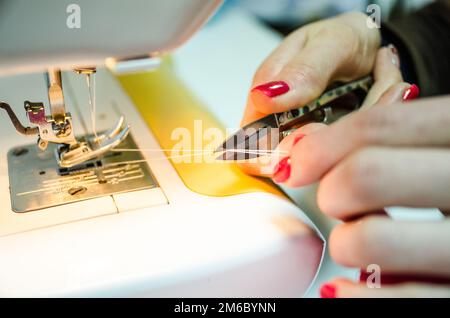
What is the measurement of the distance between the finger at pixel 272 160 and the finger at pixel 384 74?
198 mm

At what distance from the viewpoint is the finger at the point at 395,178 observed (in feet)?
1.47

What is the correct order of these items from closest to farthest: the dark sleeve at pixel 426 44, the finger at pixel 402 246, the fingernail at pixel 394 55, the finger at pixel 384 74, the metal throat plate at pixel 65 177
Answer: the finger at pixel 402 246 → the metal throat plate at pixel 65 177 → the finger at pixel 384 74 → the fingernail at pixel 394 55 → the dark sleeve at pixel 426 44

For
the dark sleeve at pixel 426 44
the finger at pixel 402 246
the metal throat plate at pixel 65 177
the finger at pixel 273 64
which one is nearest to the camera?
the finger at pixel 402 246

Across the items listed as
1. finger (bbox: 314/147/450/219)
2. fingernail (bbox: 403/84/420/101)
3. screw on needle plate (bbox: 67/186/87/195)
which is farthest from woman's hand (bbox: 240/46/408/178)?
screw on needle plate (bbox: 67/186/87/195)

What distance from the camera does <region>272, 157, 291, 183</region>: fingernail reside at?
1.79 ft

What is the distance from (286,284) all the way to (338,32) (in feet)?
1.64

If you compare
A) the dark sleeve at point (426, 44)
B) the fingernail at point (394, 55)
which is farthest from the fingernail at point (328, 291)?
the dark sleeve at point (426, 44)

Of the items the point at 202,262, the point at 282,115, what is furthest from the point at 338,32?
the point at 202,262

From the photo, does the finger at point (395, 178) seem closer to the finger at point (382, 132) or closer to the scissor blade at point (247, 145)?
the finger at point (382, 132)

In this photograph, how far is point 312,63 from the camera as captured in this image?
74 cm

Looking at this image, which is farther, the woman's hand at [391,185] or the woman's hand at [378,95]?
the woman's hand at [378,95]

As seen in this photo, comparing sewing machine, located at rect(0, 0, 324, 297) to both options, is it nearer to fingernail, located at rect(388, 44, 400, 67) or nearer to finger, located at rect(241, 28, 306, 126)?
finger, located at rect(241, 28, 306, 126)

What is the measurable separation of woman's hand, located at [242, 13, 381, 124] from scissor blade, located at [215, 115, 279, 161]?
0.05 m
